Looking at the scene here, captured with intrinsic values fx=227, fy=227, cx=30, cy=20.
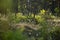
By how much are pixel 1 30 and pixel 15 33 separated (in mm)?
267

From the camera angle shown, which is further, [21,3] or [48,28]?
[21,3]

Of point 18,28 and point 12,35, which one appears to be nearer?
point 12,35

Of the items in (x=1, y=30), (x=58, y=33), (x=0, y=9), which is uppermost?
(x=0, y=9)

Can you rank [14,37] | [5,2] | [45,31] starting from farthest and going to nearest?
[45,31]
[14,37]
[5,2]

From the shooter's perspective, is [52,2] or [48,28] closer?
[48,28]

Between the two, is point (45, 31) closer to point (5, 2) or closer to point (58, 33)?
point (58, 33)

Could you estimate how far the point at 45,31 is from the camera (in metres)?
5.08

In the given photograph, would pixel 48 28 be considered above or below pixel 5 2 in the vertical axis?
below

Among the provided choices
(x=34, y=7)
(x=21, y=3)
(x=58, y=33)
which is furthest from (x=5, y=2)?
(x=34, y=7)

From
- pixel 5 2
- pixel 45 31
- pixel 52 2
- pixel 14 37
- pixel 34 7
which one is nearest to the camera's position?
pixel 5 2

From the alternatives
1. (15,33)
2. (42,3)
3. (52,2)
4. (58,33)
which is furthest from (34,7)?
(15,33)

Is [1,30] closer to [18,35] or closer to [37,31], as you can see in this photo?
[18,35]

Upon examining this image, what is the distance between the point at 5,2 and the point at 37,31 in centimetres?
233

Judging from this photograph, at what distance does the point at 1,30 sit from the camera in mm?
3146
